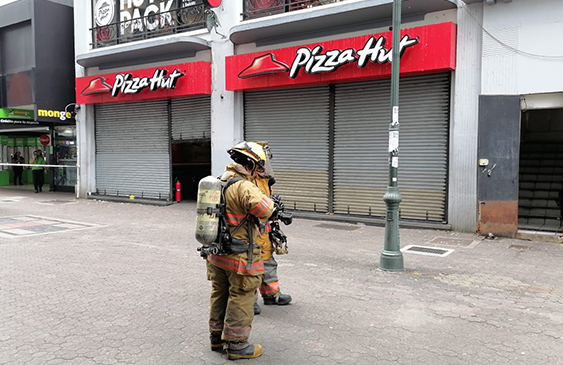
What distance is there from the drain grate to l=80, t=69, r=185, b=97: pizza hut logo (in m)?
9.01

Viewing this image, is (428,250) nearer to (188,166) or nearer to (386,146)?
(386,146)

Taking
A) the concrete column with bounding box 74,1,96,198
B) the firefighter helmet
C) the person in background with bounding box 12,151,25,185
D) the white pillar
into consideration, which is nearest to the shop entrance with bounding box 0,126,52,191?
the person in background with bounding box 12,151,25,185

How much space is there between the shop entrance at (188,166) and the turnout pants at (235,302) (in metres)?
12.4

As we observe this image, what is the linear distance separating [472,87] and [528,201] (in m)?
3.76

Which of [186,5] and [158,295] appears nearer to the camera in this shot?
[158,295]

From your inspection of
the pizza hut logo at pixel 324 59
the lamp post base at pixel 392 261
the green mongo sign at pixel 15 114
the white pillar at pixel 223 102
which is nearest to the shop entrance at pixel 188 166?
the white pillar at pixel 223 102

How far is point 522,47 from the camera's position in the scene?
9.39 metres

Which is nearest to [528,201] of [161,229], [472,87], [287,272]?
[472,87]

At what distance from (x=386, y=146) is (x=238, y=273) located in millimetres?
8085

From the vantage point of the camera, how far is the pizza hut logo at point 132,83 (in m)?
14.4

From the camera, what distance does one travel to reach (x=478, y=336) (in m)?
4.52

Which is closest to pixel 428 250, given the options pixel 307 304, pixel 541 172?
pixel 307 304

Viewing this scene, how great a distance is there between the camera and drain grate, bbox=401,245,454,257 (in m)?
8.18

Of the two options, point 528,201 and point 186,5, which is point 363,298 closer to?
point 528,201
